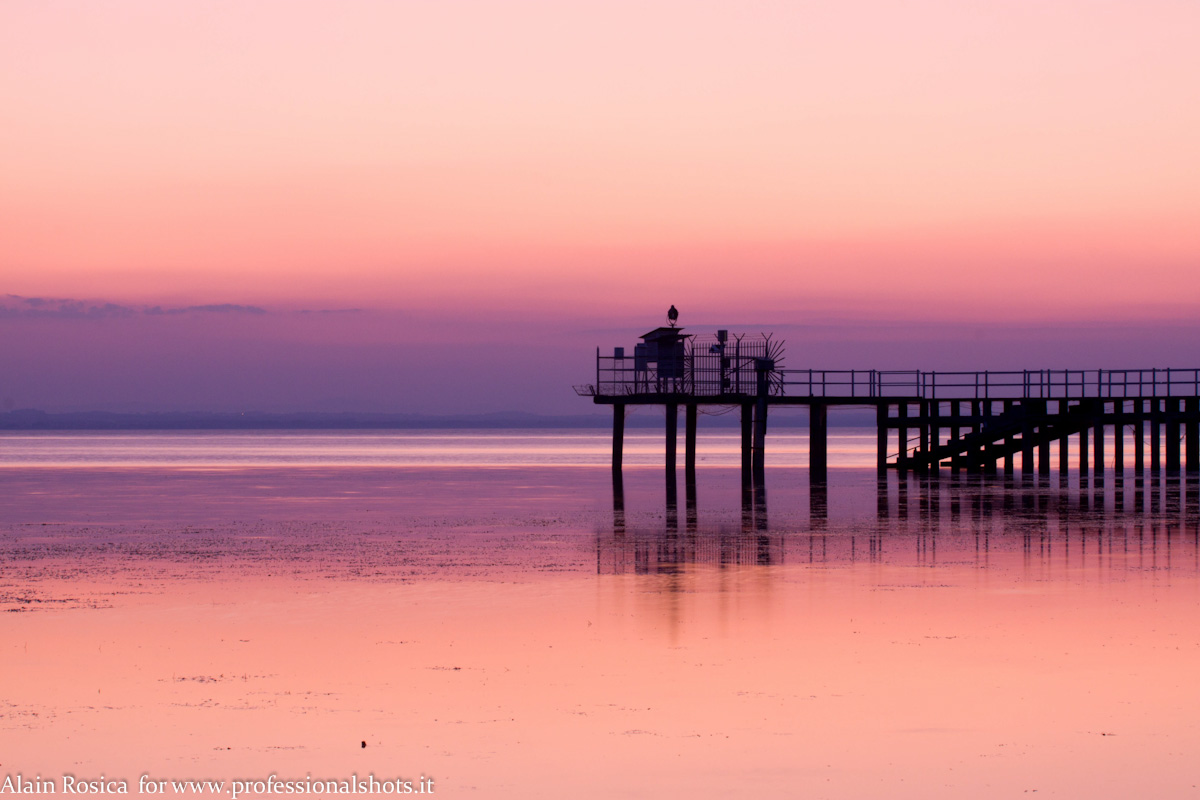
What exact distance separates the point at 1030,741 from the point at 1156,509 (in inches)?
1030

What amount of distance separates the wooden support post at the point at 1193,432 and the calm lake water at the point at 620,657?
95.4ft

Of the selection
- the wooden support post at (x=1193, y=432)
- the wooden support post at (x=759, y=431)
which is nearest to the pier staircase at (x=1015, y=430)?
the wooden support post at (x=1193, y=432)

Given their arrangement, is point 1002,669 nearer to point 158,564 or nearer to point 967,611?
point 967,611

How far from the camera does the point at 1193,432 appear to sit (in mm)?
57406

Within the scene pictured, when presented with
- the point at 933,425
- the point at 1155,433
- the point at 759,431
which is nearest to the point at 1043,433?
the point at 933,425

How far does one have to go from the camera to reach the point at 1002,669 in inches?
556

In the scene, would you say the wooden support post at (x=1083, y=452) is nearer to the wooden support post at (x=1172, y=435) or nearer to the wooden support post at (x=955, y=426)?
the wooden support post at (x=1172, y=435)

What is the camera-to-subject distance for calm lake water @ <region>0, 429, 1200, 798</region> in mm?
10750

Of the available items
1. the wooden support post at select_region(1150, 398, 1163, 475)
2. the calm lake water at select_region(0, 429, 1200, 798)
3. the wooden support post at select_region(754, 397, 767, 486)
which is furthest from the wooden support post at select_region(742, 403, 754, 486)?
the calm lake water at select_region(0, 429, 1200, 798)

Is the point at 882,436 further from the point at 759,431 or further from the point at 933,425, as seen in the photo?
the point at 759,431

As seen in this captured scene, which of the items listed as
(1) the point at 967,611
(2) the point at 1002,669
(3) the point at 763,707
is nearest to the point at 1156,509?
(1) the point at 967,611

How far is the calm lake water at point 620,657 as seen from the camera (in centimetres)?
1075

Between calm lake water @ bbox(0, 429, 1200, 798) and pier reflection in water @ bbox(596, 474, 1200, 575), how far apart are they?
19 cm

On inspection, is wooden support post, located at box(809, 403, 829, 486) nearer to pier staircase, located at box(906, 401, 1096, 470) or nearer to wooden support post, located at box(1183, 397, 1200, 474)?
pier staircase, located at box(906, 401, 1096, 470)
